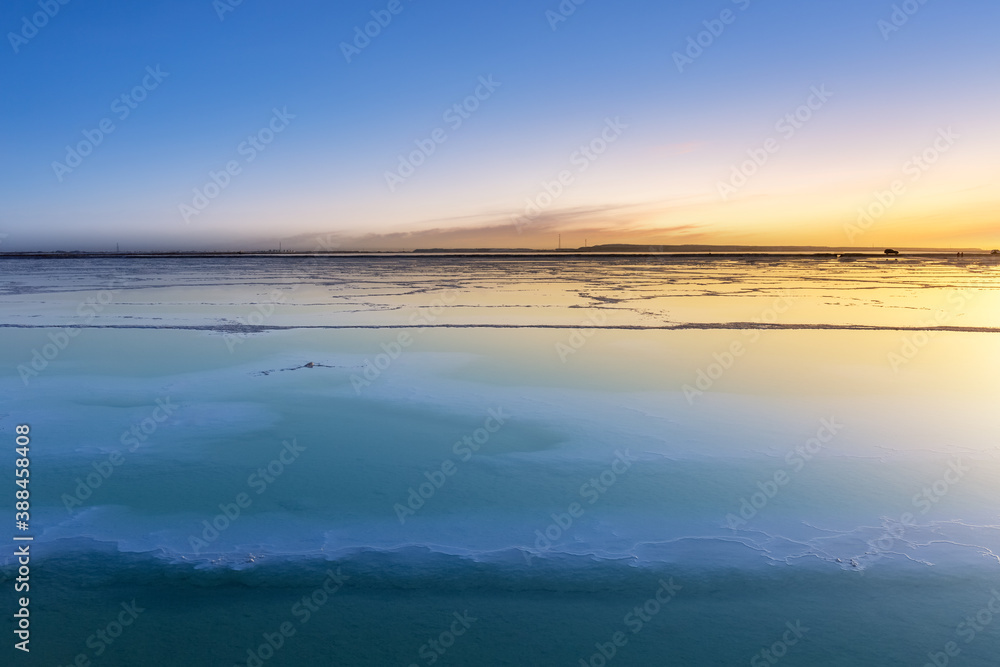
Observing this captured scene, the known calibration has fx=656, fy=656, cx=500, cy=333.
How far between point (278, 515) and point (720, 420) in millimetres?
4740

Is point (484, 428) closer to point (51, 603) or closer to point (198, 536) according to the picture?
point (198, 536)

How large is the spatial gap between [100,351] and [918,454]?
1228 centimetres

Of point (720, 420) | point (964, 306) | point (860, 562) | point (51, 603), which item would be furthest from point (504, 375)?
point (964, 306)

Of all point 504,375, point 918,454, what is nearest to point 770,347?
point 504,375

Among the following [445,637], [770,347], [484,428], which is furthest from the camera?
[770,347]

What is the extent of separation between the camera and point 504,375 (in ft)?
31.9

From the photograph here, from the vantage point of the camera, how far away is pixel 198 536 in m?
4.37

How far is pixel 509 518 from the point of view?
4.75 meters

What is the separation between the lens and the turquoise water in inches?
132

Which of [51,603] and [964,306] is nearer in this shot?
[51,603]

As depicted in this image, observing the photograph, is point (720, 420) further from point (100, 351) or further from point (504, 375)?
point (100, 351)

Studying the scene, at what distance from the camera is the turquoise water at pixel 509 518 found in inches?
132

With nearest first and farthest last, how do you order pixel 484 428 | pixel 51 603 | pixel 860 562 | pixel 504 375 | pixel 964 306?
pixel 51 603 < pixel 860 562 < pixel 484 428 < pixel 504 375 < pixel 964 306

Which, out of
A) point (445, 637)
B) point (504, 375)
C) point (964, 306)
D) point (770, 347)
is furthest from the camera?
point (964, 306)
